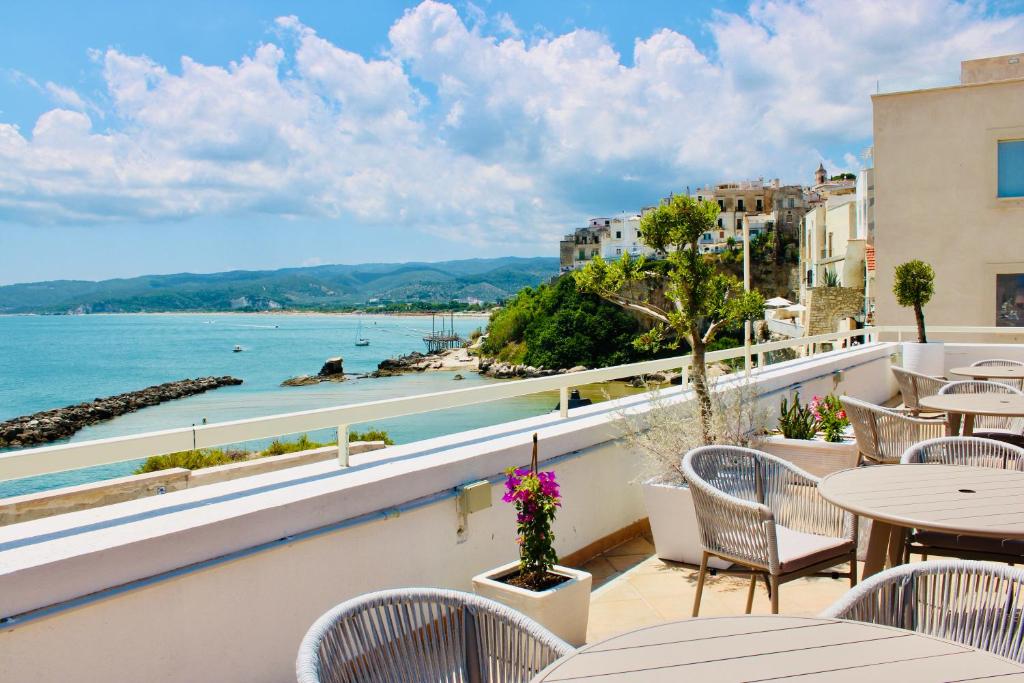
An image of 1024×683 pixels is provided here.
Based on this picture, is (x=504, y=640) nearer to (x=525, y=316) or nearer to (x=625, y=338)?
(x=625, y=338)

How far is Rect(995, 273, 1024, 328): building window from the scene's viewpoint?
46.5 ft

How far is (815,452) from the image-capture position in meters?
4.54

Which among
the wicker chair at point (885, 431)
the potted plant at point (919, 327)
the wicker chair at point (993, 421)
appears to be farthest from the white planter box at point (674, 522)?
the potted plant at point (919, 327)

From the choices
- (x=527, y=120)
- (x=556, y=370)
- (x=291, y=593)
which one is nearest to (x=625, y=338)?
(x=556, y=370)

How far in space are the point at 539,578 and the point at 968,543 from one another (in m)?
1.66

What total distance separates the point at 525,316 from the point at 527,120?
1956 inches

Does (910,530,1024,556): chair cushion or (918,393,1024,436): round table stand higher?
(918,393,1024,436): round table

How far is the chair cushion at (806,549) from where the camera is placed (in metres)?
2.87

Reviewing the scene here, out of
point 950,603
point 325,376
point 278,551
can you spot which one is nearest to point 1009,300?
point 950,603

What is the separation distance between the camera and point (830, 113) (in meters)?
18.1

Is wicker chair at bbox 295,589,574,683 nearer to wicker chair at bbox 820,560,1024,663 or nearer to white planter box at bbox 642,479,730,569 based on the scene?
wicker chair at bbox 820,560,1024,663

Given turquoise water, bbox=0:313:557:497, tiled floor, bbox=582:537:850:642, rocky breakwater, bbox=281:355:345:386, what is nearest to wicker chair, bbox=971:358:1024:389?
tiled floor, bbox=582:537:850:642

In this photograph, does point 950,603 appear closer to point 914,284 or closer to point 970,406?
point 970,406

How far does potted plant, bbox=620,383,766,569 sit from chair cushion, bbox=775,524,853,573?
711 millimetres
